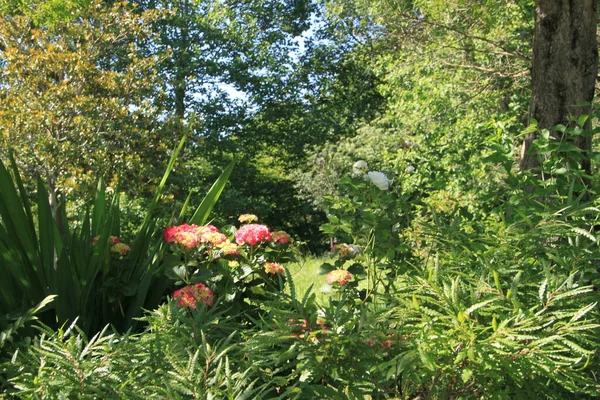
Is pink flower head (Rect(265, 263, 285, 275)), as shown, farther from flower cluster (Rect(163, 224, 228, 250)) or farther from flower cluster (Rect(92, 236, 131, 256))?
flower cluster (Rect(92, 236, 131, 256))

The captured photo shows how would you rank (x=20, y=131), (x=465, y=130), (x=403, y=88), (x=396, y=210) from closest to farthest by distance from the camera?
1. (x=396, y=210)
2. (x=465, y=130)
3. (x=20, y=131)
4. (x=403, y=88)

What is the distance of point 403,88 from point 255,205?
6.75m

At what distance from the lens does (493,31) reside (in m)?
8.66

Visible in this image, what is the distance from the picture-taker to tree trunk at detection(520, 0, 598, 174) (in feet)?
11.3

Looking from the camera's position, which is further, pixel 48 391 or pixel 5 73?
pixel 5 73

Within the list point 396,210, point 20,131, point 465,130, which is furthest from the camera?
point 20,131

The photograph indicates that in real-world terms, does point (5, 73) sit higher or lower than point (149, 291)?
higher

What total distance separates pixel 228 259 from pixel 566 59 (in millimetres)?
2096

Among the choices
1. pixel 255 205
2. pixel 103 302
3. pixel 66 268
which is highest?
pixel 66 268

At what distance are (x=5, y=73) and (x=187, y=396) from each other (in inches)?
344

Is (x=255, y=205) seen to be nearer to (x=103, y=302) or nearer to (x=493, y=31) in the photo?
(x=493, y=31)

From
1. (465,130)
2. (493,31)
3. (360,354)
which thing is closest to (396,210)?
(360,354)

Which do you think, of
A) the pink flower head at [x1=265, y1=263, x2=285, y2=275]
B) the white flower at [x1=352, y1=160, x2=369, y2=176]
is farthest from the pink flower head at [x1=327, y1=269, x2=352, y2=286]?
the white flower at [x1=352, y1=160, x2=369, y2=176]

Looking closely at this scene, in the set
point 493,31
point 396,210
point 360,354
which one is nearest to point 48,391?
point 360,354
